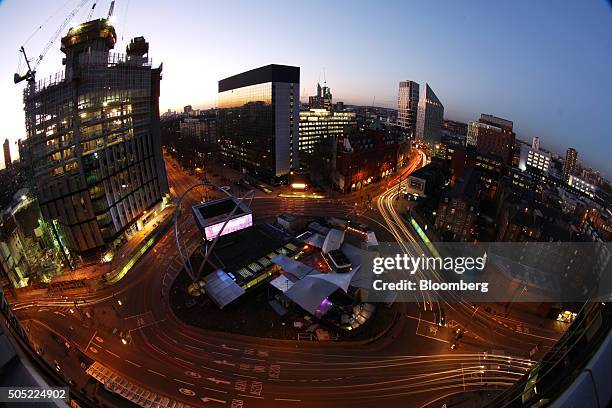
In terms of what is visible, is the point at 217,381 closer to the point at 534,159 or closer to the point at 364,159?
the point at 364,159

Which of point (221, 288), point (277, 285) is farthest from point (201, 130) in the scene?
point (277, 285)

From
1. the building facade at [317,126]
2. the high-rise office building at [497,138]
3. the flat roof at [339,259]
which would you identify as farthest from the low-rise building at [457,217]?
the building facade at [317,126]

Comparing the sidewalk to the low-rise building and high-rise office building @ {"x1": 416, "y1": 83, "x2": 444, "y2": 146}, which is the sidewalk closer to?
the low-rise building

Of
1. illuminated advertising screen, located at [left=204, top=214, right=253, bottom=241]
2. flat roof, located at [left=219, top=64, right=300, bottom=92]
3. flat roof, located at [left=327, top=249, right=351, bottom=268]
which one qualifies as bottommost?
flat roof, located at [left=327, top=249, right=351, bottom=268]

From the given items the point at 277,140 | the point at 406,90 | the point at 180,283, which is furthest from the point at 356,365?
the point at 406,90

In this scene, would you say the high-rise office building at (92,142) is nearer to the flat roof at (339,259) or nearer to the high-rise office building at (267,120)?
the high-rise office building at (267,120)

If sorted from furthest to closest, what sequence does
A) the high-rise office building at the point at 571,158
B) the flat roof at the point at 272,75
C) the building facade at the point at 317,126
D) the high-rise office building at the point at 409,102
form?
the high-rise office building at the point at 409,102 < the building facade at the point at 317,126 < the flat roof at the point at 272,75 < the high-rise office building at the point at 571,158

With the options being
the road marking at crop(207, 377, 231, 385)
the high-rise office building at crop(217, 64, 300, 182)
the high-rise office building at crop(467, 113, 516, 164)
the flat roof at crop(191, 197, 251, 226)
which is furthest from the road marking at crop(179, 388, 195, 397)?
the high-rise office building at crop(467, 113, 516, 164)
